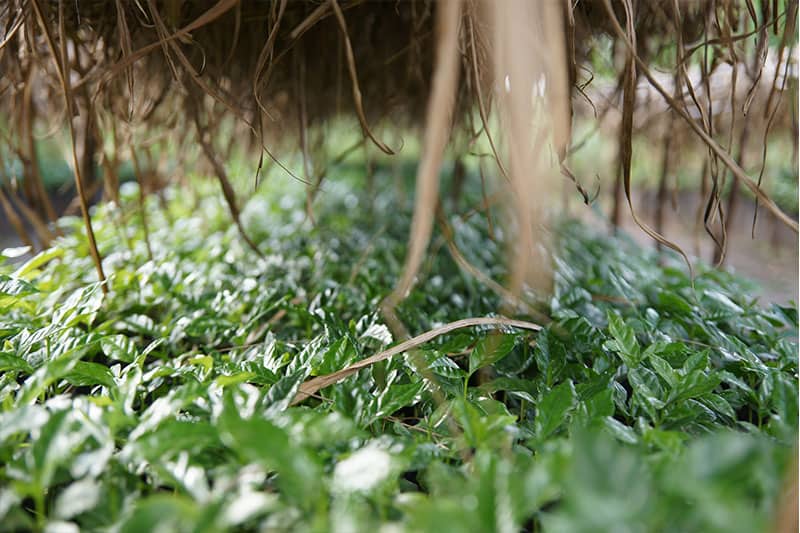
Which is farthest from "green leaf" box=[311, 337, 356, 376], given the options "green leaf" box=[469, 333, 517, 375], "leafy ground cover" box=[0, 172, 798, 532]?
"green leaf" box=[469, 333, 517, 375]

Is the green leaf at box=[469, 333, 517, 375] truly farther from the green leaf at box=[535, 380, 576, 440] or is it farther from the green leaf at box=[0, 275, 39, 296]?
the green leaf at box=[0, 275, 39, 296]

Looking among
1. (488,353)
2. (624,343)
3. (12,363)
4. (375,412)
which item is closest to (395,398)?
(375,412)

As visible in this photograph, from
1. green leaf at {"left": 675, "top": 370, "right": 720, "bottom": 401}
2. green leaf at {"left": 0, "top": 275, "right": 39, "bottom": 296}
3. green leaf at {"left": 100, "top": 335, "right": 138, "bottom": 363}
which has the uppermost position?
green leaf at {"left": 0, "top": 275, "right": 39, "bottom": 296}

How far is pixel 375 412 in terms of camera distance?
0.49m

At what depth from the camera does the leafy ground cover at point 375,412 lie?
32 centimetres

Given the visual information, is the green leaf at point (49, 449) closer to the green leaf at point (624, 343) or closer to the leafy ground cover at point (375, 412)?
the leafy ground cover at point (375, 412)

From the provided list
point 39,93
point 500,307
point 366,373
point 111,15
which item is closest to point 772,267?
point 500,307

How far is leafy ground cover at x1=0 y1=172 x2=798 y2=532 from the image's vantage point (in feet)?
1.05

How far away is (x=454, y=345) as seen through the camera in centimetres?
62

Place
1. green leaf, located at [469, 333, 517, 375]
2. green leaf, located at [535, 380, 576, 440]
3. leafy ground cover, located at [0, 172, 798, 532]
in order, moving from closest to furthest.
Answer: leafy ground cover, located at [0, 172, 798, 532] < green leaf, located at [535, 380, 576, 440] < green leaf, located at [469, 333, 517, 375]

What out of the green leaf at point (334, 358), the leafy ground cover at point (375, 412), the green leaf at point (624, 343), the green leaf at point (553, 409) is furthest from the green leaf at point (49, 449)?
the green leaf at point (624, 343)

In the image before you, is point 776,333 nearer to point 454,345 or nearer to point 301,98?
point 454,345

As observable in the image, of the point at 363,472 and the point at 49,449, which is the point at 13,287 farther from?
the point at 363,472

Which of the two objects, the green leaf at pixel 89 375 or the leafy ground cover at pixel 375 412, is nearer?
the leafy ground cover at pixel 375 412
